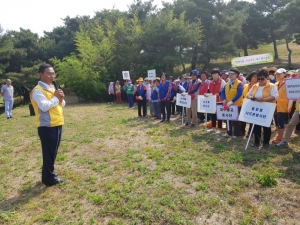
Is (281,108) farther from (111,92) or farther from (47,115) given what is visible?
(111,92)

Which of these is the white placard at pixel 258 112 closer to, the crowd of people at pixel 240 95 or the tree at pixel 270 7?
the crowd of people at pixel 240 95

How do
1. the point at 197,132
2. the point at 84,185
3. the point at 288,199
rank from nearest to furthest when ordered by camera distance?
the point at 288,199
the point at 84,185
the point at 197,132

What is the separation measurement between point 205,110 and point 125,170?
348cm

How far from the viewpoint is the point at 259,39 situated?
1225 inches

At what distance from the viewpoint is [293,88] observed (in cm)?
491

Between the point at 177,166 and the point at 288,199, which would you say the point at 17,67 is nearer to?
the point at 177,166

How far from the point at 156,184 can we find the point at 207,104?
3822mm

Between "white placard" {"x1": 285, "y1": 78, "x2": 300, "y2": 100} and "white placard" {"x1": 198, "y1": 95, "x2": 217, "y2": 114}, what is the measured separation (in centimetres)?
227

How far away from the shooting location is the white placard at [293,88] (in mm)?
4836

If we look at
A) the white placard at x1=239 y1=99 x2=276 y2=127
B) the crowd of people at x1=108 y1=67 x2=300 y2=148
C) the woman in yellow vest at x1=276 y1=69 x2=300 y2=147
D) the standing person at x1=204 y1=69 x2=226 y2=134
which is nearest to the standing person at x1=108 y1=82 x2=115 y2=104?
the crowd of people at x1=108 y1=67 x2=300 y2=148

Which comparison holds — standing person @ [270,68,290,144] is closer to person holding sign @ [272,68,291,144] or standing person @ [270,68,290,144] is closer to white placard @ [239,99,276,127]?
person holding sign @ [272,68,291,144]

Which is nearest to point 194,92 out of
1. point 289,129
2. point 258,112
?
point 258,112

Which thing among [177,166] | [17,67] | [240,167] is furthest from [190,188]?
[17,67]

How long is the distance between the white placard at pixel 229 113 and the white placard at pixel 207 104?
59cm
